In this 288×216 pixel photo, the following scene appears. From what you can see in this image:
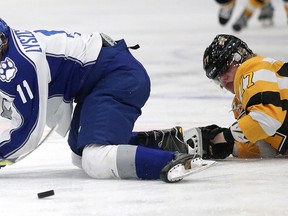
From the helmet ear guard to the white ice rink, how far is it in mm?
372

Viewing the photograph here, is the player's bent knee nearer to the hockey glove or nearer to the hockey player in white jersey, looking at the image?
the hockey player in white jersey

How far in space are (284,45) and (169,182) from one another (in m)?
4.83

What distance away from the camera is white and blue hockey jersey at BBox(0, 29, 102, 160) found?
3.43 metres

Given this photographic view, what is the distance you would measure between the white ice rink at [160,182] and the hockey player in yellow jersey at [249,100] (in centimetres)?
8

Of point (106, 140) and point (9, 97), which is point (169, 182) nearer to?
point (106, 140)

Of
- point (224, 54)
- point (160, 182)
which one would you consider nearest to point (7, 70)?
point (160, 182)

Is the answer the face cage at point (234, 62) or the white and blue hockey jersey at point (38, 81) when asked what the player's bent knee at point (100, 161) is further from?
the face cage at point (234, 62)

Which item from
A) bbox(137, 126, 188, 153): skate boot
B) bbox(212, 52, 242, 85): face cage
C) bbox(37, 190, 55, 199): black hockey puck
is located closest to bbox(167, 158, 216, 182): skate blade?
bbox(37, 190, 55, 199): black hockey puck

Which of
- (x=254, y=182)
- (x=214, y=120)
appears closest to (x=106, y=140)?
(x=254, y=182)

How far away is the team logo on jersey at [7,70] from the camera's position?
342 cm

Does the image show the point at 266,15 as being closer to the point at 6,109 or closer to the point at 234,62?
the point at 234,62

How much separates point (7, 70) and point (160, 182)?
25.5 inches

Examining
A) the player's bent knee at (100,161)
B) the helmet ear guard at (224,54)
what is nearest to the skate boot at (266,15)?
the helmet ear guard at (224,54)

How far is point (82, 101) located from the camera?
3.69m
